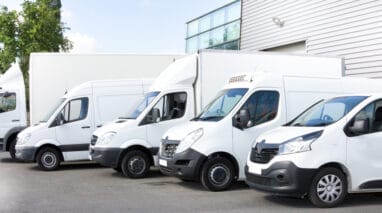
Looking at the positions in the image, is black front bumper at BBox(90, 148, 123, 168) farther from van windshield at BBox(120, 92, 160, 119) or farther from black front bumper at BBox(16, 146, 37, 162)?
black front bumper at BBox(16, 146, 37, 162)

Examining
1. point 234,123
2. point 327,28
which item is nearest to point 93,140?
point 234,123

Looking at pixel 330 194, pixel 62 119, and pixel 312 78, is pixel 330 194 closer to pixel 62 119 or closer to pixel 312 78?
pixel 312 78

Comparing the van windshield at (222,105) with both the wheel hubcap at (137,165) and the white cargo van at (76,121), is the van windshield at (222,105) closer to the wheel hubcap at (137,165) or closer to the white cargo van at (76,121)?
the wheel hubcap at (137,165)

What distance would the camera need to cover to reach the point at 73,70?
53.8 ft

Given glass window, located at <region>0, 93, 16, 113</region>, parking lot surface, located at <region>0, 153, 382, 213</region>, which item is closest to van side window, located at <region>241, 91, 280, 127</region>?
parking lot surface, located at <region>0, 153, 382, 213</region>

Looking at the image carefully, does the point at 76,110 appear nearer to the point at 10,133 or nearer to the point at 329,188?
the point at 10,133

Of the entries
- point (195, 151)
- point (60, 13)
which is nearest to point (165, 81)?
point (195, 151)

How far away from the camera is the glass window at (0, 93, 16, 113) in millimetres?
16500

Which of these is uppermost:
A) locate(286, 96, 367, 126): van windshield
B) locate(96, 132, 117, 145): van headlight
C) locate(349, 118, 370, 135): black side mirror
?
locate(286, 96, 367, 126): van windshield

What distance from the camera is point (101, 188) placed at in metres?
10.7

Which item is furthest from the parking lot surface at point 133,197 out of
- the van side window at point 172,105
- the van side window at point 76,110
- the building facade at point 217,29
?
the building facade at point 217,29

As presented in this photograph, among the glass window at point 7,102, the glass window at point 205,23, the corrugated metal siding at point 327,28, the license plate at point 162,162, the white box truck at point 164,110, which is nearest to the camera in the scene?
the license plate at point 162,162

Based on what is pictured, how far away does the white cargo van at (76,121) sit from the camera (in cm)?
1391

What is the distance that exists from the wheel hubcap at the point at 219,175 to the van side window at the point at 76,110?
5.20 m
